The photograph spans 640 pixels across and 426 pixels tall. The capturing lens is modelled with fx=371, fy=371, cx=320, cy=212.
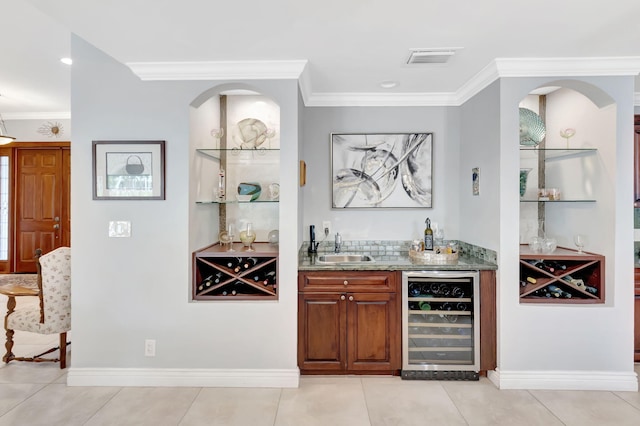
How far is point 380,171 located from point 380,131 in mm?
396

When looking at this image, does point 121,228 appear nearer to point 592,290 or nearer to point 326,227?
point 326,227

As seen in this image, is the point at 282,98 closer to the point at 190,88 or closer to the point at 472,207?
the point at 190,88

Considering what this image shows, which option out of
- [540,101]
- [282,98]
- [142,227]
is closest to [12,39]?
[142,227]

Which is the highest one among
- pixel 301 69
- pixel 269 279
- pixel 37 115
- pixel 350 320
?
pixel 37 115

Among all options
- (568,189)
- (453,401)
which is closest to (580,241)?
(568,189)

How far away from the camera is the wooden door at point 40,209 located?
19.6 feet

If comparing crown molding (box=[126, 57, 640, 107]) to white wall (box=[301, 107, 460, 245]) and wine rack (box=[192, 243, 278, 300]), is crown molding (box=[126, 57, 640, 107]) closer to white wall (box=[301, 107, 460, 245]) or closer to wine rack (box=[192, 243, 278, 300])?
white wall (box=[301, 107, 460, 245])

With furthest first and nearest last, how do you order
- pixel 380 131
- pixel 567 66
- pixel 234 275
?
pixel 380 131
pixel 234 275
pixel 567 66

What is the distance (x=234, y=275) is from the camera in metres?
2.89

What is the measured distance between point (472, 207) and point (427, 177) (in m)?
0.55

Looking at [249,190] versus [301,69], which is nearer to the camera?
[301,69]

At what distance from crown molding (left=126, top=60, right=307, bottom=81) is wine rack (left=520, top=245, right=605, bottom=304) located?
231cm

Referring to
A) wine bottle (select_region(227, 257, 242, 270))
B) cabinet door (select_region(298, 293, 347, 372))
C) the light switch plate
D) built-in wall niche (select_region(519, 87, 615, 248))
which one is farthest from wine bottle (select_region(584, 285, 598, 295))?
the light switch plate

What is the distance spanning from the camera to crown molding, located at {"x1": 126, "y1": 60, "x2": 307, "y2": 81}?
9.12ft
